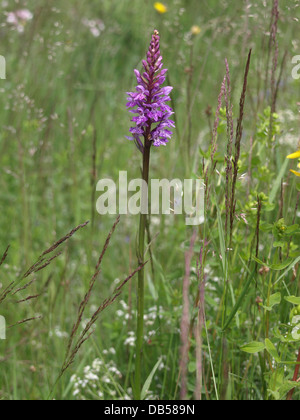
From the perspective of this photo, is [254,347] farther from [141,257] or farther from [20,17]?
[20,17]

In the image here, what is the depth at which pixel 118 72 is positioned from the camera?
5.22 m

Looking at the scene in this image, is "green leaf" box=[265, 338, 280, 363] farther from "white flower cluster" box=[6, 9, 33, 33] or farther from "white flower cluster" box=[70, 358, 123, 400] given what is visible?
"white flower cluster" box=[6, 9, 33, 33]

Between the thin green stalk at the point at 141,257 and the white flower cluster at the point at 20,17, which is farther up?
the white flower cluster at the point at 20,17

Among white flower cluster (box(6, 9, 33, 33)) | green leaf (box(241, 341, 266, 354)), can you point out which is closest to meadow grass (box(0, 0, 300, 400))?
green leaf (box(241, 341, 266, 354))

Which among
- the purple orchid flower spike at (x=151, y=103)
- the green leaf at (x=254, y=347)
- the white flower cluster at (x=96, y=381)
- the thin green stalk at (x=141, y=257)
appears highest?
the purple orchid flower spike at (x=151, y=103)

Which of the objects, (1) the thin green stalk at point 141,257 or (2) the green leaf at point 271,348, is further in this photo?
(2) the green leaf at point 271,348

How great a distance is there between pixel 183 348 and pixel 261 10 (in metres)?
2.03

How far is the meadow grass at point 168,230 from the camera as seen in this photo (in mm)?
1739

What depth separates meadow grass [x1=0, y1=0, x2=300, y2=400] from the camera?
174 centimetres

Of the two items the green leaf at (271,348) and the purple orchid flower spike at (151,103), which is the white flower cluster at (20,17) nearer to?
the purple orchid flower spike at (151,103)

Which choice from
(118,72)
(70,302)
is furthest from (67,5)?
(70,302)

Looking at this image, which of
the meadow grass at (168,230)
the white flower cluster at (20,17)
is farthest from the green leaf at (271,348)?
the white flower cluster at (20,17)

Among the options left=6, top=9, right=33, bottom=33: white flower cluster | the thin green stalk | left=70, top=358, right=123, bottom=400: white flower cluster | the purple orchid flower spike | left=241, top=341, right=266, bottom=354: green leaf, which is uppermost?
left=6, top=9, right=33, bottom=33: white flower cluster

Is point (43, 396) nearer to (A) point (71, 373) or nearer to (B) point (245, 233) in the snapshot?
(A) point (71, 373)
